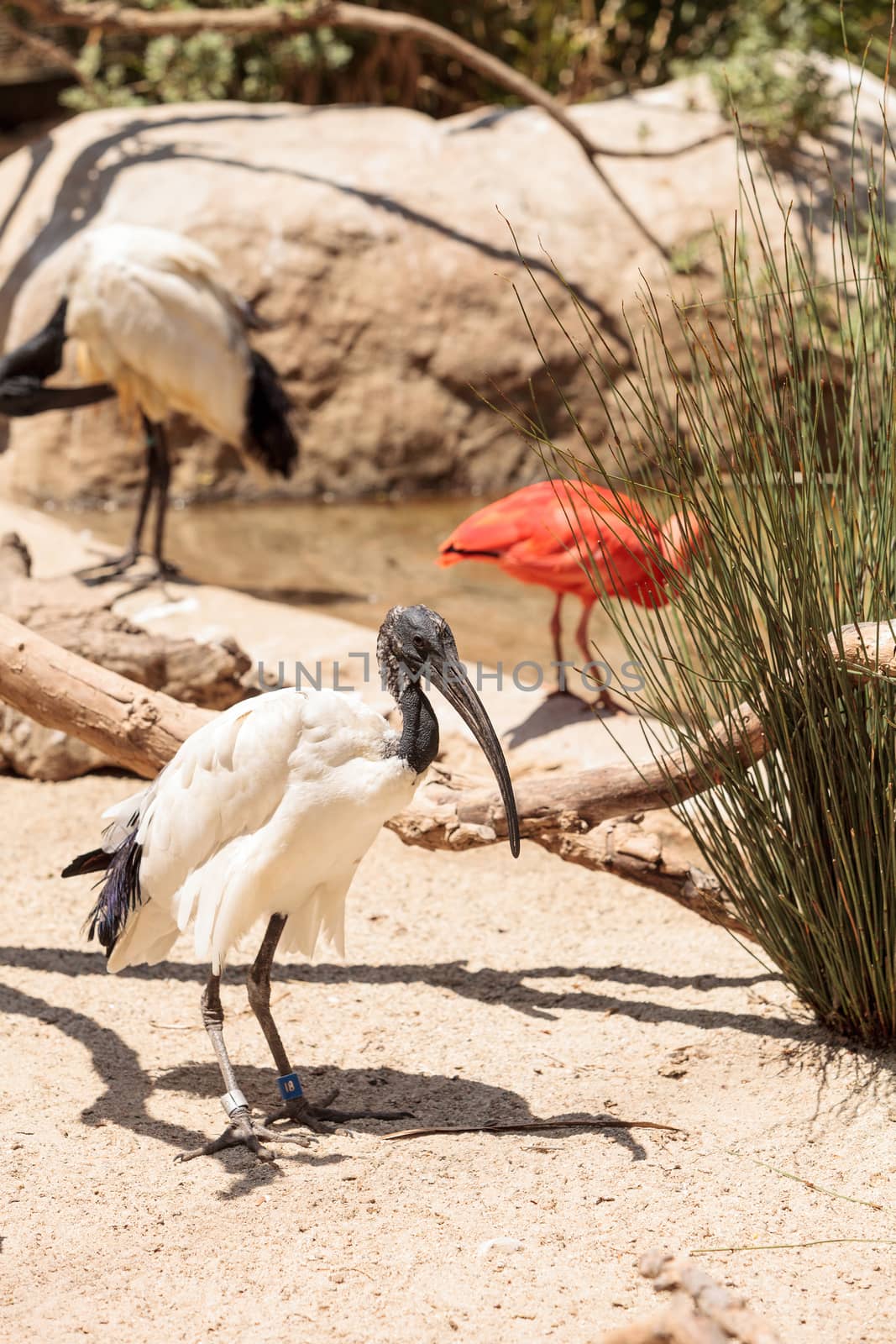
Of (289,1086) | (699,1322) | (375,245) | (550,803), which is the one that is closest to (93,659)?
(550,803)

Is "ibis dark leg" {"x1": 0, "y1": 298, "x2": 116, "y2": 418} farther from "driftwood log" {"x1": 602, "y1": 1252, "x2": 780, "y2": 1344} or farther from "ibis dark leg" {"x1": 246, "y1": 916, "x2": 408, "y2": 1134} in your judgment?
"driftwood log" {"x1": 602, "y1": 1252, "x2": 780, "y2": 1344}

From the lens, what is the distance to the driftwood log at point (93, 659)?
16.9 ft

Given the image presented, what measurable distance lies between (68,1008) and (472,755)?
191 cm

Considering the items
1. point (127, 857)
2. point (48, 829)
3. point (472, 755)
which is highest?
point (127, 857)

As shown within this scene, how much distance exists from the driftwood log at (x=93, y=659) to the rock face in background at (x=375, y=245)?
461cm

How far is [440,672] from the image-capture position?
10.2ft

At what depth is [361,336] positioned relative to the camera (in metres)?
10.2

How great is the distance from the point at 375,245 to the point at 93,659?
588 centimetres

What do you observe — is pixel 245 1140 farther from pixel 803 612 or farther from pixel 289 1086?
pixel 803 612

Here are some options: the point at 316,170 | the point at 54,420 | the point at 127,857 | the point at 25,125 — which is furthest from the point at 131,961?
the point at 25,125

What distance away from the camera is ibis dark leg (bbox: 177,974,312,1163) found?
3.06m

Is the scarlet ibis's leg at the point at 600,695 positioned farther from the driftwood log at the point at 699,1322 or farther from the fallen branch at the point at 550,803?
the driftwood log at the point at 699,1322

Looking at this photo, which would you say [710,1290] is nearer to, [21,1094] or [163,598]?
[21,1094]

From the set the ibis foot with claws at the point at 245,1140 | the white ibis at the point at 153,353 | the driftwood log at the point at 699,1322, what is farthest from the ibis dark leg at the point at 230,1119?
the white ibis at the point at 153,353
